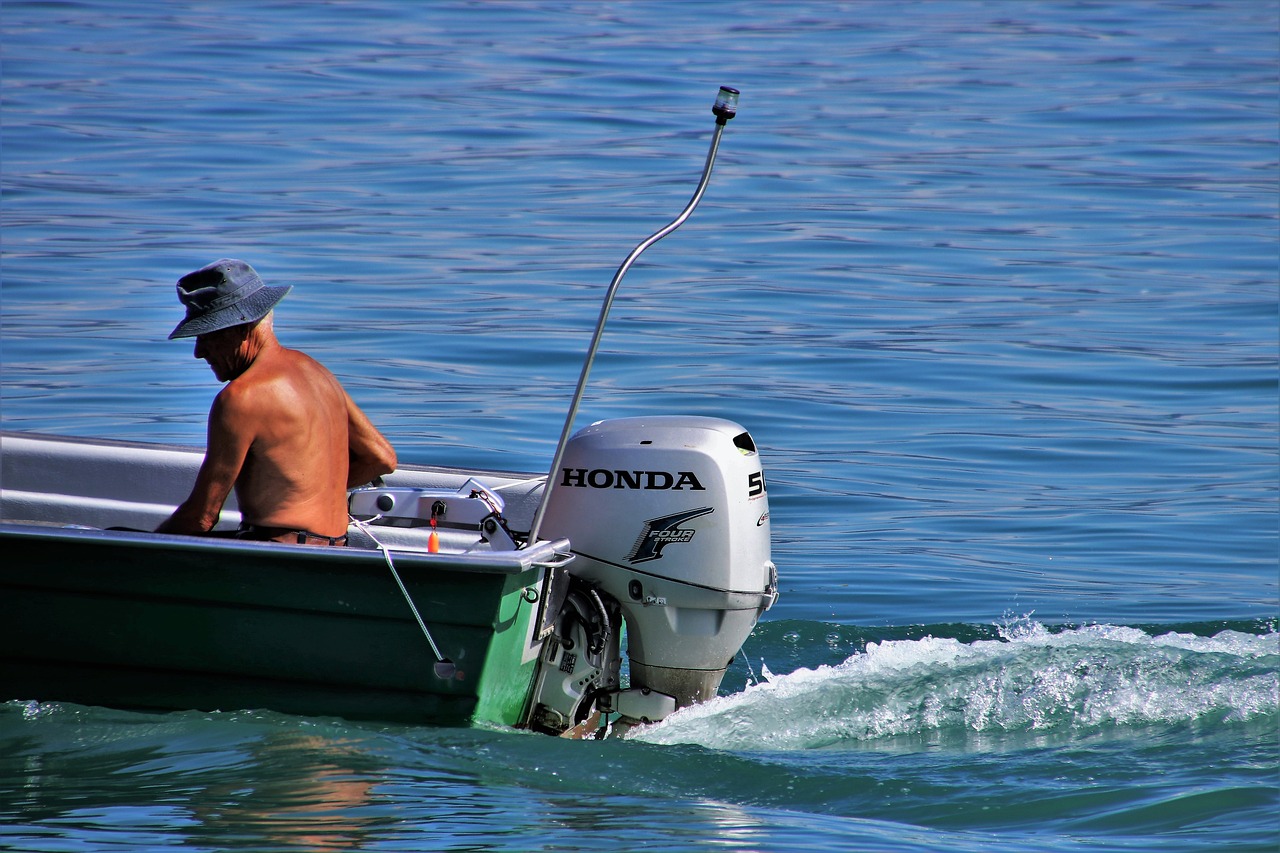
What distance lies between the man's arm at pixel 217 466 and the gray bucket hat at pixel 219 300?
194 mm

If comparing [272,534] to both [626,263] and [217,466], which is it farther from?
[626,263]

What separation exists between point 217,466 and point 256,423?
Answer: 0.51 ft

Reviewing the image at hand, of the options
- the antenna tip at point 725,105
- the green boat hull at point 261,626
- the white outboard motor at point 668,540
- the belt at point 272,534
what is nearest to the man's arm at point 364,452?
the belt at point 272,534

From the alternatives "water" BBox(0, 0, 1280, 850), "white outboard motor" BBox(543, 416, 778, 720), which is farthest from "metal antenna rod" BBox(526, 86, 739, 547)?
"water" BBox(0, 0, 1280, 850)

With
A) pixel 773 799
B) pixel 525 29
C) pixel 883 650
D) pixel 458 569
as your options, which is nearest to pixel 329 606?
pixel 458 569

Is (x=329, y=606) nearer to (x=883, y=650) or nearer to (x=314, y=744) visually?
(x=314, y=744)

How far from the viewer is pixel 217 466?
4348mm

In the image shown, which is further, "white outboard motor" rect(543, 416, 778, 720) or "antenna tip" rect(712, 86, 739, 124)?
"white outboard motor" rect(543, 416, 778, 720)

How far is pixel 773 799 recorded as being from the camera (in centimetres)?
434

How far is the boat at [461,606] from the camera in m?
4.29

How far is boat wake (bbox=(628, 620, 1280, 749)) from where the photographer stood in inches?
193

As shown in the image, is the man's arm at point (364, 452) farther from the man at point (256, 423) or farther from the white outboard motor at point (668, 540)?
the white outboard motor at point (668, 540)

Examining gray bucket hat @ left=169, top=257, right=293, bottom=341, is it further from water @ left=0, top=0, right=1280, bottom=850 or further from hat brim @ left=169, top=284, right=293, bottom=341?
water @ left=0, top=0, right=1280, bottom=850

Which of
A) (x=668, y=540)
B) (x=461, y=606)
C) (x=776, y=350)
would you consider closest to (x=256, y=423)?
(x=461, y=606)
